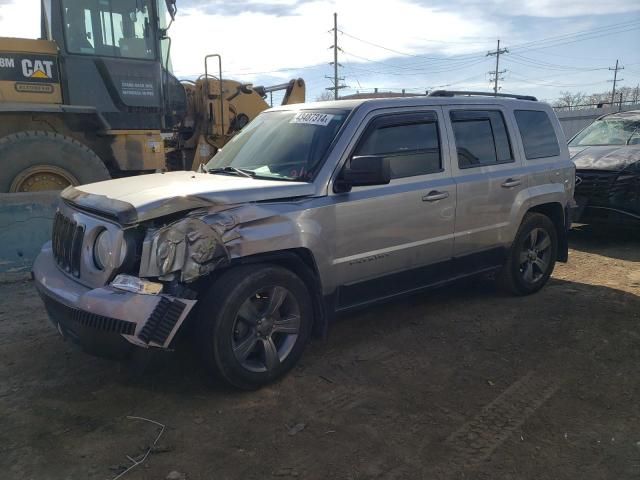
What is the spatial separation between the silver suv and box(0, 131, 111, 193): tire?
3424mm

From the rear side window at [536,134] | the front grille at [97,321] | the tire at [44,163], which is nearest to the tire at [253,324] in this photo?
the front grille at [97,321]

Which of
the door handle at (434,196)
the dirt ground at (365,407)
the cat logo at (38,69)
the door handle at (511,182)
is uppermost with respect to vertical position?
the cat logo at (38,69)

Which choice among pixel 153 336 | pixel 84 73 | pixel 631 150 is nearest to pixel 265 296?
pixel 153 336

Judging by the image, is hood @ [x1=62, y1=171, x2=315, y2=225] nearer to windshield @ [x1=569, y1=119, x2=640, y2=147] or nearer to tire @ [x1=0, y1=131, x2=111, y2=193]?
tire @ [x1=0, y1=131, x2=111, y2=193]

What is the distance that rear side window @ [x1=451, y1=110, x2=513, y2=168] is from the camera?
4.76m

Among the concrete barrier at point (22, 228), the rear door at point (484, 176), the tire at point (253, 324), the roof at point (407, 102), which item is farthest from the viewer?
the concrete barrier at point (22, 228)

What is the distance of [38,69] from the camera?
7.44 metres

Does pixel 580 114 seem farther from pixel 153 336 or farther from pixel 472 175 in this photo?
pixel 153 336

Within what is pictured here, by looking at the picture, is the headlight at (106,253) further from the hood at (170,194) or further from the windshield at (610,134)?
the windshield at (610,134)

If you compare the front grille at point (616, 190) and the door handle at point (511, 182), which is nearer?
the door handle at point (511, 182)

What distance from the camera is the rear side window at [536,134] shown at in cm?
540

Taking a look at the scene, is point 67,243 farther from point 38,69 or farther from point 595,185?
point 595,185

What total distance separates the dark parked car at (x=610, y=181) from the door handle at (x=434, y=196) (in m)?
4.43

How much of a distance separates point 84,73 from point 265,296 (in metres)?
5.94
